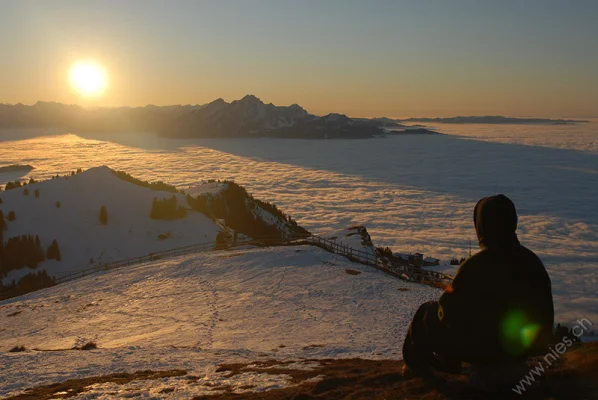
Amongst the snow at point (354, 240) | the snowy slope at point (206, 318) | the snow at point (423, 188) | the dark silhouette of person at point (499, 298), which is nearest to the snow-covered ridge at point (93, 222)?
the snowy slope at point (206, 318)

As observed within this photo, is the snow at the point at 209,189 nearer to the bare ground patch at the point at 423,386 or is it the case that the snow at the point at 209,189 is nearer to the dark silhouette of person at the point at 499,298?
the bare ground patch at the point at 423,386

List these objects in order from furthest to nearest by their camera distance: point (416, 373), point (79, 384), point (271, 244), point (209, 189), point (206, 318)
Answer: point (209, 189)
point (271, 244)
point (206, 318)
point (79, 384)
point (416, 373)

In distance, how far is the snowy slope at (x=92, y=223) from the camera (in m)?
38.0

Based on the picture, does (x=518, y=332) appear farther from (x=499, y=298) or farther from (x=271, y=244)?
(x=271, y=244)

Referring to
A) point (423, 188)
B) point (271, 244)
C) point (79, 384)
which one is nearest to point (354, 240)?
point (271, 244)

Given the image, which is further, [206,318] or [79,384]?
[206,318]

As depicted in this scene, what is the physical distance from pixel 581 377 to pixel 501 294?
1675 mm

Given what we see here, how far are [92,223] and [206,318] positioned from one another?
82.5 feet

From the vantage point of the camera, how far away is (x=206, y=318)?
64.3 feet

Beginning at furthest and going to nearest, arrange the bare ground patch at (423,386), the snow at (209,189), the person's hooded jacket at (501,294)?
1. the snow at (209,189)
2. the bare ground patch at (423,386)
3. the person's hooded jacket at (501,294)

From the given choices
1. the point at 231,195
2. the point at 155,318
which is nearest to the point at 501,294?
the point at 155,318

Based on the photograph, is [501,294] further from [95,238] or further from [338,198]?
[338,198]

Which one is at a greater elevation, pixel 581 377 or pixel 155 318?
pixel 581 377

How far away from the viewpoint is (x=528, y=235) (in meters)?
64.4
